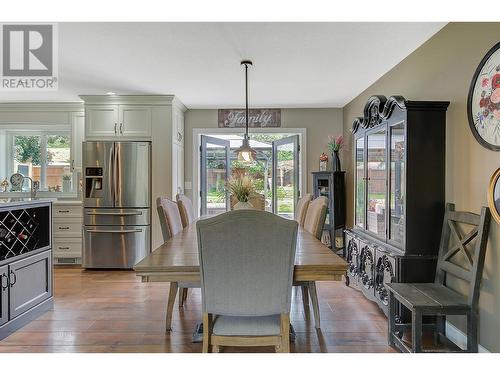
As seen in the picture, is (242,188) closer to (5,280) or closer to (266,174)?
(5,280)

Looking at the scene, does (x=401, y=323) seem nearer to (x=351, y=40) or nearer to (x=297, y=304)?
(x=297, y=304)

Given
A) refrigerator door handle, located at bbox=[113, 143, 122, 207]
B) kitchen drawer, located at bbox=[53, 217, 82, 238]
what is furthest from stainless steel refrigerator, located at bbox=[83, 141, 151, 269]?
kitchen drawer, located at bbox=[53, 217, 82, 238]

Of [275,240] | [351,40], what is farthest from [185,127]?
[275,240]

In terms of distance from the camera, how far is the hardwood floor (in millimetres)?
2340

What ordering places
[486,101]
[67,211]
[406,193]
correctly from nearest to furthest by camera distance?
[486,101] → [406,193] → [67,211]

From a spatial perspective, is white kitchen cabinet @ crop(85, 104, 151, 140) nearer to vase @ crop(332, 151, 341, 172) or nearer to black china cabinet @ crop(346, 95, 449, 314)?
vase @ crop(332, 151, 341, 172)

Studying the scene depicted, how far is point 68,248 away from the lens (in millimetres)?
4707

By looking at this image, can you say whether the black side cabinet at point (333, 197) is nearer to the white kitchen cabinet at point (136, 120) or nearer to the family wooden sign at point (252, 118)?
the family wooden sign at point (252, 118)

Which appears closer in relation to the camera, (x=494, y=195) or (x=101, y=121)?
(x=494, y=195)

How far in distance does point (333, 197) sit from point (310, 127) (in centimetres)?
126

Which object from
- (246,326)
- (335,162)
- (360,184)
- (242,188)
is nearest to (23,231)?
(242,188)

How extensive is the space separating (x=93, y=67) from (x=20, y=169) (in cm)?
273

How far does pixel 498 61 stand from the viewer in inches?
75.1

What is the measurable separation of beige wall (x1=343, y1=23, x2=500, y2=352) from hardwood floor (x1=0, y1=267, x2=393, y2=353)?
2.50 feet
